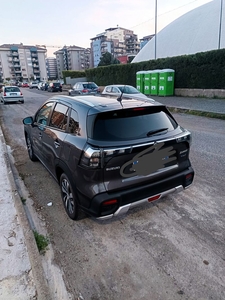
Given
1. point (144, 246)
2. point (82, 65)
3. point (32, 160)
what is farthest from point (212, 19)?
point (82, 65)

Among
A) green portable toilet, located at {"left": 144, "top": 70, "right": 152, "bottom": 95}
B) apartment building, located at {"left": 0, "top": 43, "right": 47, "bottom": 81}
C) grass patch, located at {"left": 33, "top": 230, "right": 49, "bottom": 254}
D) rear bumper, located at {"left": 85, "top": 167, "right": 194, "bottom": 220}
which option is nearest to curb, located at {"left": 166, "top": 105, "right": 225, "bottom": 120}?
green portable toilet, located at {"left": 144, "top": 70, "right": 152, "bottom": 95}

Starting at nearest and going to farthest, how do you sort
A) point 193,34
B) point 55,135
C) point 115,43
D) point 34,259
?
1. point 34,259
2. point 55,135
3. point 193,34
4. point 115,43

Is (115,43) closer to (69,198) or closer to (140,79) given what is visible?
(140,79)

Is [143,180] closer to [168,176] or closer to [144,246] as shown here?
[168,176]

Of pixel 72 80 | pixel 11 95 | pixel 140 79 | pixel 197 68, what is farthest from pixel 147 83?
pixel 72 80

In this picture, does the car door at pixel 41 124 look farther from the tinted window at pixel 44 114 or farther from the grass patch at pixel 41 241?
A: the grass patch at pixel 41 241

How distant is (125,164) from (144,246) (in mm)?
1009

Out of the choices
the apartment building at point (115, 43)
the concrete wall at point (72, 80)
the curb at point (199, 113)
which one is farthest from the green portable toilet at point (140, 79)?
the apartment building at point (115, 43)

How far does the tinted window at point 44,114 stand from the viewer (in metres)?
4.07

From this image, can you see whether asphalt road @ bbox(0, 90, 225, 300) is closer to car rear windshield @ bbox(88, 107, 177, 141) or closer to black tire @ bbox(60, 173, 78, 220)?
black tire @ bbox(60, 173, 78, 220)

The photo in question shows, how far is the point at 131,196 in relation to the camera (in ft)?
8.81

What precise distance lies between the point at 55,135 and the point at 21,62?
4624 inches

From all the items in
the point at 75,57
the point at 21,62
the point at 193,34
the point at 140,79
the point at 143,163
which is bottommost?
the point at 143,163

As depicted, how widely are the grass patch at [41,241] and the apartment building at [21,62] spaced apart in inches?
4387
